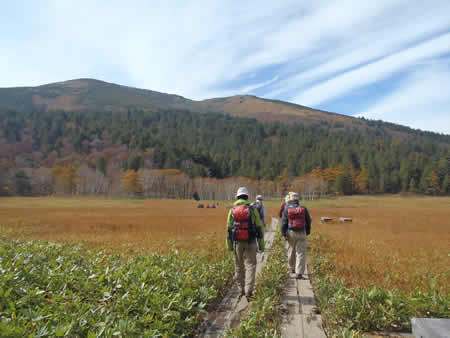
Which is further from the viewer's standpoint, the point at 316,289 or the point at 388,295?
the point at 316,289

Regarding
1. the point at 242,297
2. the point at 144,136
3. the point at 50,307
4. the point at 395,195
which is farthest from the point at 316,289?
the point at 144,136

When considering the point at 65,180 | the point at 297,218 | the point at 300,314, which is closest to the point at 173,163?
the point at 65,180

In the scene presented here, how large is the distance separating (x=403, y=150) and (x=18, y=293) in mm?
178368

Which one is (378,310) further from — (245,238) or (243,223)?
(243,223)

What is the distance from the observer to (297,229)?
29.2 ft

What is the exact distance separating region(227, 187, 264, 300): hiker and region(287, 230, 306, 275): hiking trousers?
7.78 feet

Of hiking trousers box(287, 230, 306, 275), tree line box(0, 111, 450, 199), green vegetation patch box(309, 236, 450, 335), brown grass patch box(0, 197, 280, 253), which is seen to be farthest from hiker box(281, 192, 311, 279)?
tree line box(0, 111, 450, 199)

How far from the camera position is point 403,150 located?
5969 inches

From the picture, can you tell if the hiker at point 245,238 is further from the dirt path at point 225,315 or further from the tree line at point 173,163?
the tree line at point 173,163

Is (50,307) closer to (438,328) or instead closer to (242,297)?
(242,297)

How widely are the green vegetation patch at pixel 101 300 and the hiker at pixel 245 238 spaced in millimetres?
736

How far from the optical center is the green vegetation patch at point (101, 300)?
384 cm

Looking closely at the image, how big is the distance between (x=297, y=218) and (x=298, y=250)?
101cm

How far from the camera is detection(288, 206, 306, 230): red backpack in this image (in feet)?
29.1
